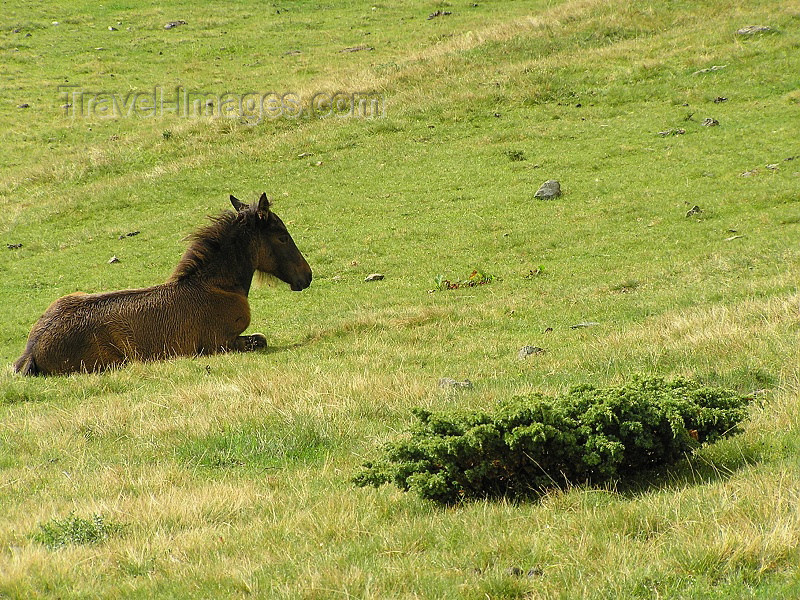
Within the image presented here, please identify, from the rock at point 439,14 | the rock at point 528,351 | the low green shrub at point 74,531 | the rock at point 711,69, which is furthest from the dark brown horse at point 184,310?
the rock at point 439,14

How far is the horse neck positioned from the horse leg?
0.90 meters

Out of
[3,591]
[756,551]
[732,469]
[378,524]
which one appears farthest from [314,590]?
[732,469]

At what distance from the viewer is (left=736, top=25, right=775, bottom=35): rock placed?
Answer: 29.5 metres

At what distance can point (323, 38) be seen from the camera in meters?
41.6

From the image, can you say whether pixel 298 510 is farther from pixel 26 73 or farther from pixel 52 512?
pixel 26 73

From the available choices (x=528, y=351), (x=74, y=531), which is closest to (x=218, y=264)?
(x=528, y=351)

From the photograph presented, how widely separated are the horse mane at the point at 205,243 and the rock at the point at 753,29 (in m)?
22.9

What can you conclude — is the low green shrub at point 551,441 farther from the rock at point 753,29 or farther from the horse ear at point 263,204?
the rock at point 753,29

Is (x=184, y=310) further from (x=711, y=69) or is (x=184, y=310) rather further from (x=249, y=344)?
(x=711, y=69)

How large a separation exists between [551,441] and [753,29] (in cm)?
2849

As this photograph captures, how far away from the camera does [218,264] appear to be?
1373 centimetres

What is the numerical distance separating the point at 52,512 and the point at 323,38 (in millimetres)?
38389

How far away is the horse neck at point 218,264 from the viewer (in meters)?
13.6

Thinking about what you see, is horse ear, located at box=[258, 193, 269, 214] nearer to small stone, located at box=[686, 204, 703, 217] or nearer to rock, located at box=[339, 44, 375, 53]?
small stone, located at box=[686, 204, 703, 217]
